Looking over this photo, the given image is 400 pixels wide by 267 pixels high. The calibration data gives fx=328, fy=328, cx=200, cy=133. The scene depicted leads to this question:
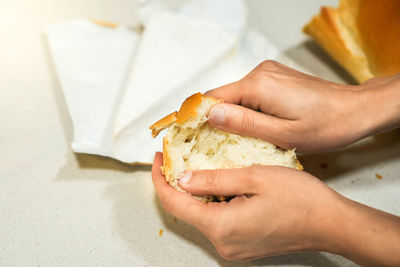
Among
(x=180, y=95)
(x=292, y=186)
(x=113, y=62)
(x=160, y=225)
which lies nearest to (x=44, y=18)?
(x=113, y=62)

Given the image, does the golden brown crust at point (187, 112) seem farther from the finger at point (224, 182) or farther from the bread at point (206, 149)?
the finger at point (224, 182)

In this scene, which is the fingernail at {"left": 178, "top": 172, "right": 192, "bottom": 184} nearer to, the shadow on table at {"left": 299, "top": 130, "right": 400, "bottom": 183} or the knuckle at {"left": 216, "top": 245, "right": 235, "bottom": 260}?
the knuckle at {"left": 216, "top": 245, "right": 235, "bottom": 260}

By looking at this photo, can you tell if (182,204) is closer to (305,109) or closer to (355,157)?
(305,109)

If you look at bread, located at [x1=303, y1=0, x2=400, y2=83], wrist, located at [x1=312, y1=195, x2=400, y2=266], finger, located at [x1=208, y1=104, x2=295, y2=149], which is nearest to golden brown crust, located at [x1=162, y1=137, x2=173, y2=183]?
finger, located at [x1=208, y1=104, x2=295, y2=149]

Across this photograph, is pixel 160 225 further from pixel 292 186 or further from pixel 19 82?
pixel 19 82

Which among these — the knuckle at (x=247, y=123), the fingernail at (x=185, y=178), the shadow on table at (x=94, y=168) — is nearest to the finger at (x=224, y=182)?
the fingernail at (x=185, y=178)

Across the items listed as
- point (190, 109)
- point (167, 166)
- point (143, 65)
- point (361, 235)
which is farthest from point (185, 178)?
point (143, 65)
